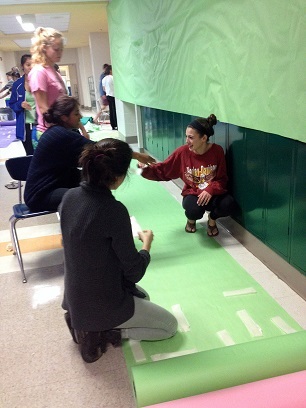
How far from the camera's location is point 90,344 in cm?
172

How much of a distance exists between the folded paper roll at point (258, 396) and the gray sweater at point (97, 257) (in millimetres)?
486

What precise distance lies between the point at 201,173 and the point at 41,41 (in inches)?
60.2

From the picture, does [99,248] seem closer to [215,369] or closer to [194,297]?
[215,369]

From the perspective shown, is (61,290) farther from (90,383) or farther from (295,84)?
(295,84)

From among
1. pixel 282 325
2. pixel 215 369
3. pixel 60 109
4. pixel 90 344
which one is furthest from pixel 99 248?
pixel 60 109

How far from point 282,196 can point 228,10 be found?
3.88ft

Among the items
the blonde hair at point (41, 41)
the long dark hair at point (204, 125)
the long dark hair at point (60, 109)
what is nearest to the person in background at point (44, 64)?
the blonde hair at point (41, 41)

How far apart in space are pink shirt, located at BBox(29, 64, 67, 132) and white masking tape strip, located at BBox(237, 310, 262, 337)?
201 centimetres

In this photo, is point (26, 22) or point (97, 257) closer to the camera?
point (97, 257)

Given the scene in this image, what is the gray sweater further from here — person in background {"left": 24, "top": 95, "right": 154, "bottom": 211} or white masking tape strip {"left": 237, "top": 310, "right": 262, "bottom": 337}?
person in background {"left": 24, "top": 95, "right": 154, "bottom": 211}

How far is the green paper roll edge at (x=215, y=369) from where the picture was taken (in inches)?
50.6

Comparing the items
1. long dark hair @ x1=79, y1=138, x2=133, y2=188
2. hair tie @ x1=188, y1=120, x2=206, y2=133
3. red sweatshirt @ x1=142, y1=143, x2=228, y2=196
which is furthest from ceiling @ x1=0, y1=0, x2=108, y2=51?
long dark hair @ x1=79, y1=138, x2=133, y2=188

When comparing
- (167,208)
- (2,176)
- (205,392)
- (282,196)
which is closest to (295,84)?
(282,196)

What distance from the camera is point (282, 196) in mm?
2213
